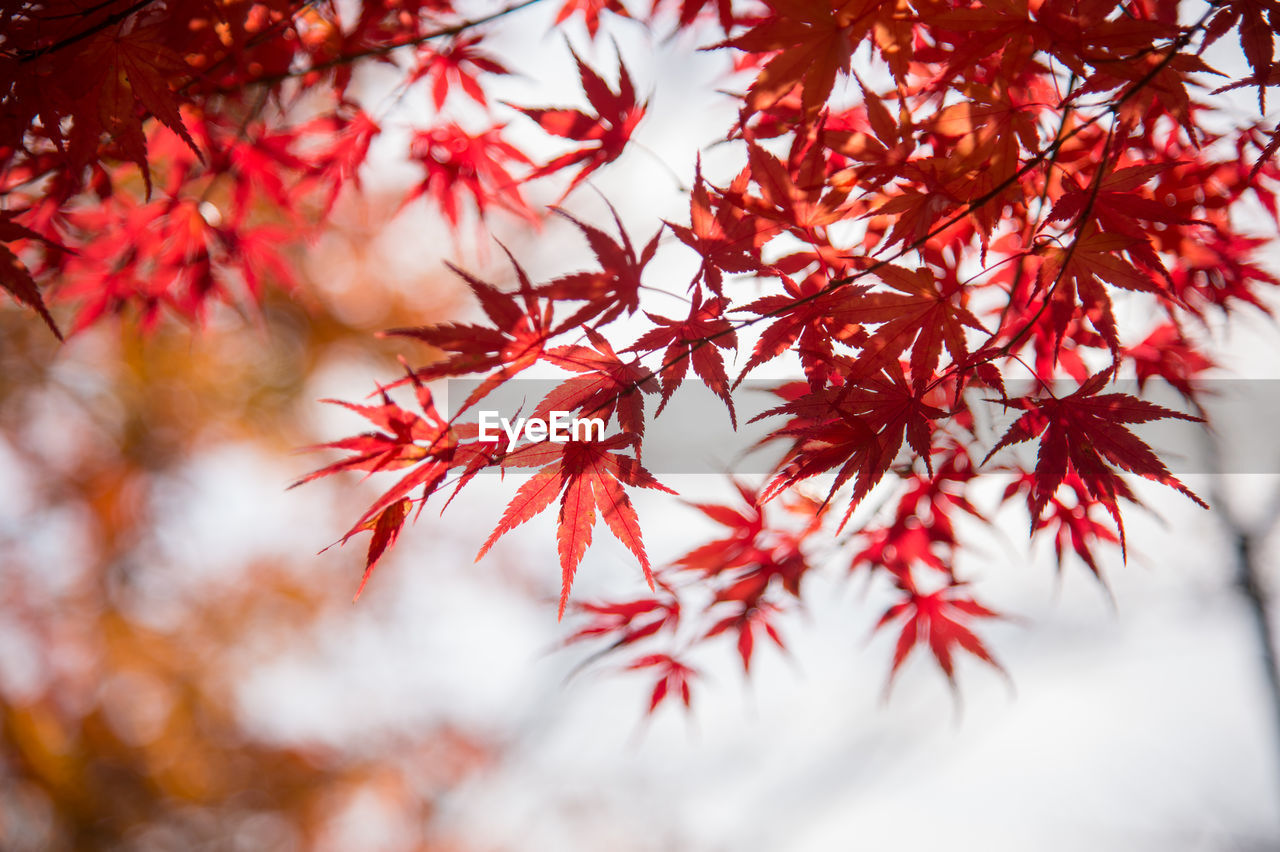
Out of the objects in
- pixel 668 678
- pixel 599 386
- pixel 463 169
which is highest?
pixel 463 169

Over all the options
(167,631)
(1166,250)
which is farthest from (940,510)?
(167,631)

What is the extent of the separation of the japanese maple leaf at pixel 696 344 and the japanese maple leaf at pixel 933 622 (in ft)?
2.23

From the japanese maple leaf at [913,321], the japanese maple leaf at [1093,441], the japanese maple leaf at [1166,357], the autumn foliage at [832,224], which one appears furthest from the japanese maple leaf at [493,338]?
the japanese maple leaf at [1166,357]

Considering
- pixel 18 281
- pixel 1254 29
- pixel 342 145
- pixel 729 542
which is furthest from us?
pixel 342 145

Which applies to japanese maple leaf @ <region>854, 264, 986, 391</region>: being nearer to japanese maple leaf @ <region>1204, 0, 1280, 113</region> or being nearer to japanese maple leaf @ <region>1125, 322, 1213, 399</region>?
japanese maple leaf @ <region>1204, 0, 1280, 113</region>

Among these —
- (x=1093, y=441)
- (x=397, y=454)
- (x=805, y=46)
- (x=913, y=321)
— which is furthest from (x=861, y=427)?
(x=397, y=454)

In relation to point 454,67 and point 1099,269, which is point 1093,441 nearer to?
point 1099,269

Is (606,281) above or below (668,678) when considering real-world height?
above

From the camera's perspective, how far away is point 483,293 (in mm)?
576

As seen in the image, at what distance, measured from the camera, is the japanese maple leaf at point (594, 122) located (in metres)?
0.68

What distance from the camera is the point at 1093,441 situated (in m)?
0.64

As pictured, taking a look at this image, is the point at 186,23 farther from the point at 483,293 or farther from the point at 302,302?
the point at 302,302

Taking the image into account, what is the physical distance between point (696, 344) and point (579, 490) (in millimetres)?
192

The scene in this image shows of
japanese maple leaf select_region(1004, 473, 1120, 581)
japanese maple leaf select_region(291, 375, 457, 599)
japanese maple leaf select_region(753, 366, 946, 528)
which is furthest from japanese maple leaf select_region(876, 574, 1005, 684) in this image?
japanese maple leaf select_region(291, 375, 457, 599)
